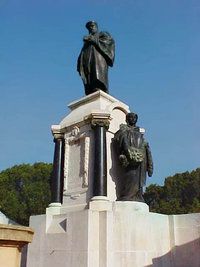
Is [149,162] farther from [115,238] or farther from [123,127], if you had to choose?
[115,238]

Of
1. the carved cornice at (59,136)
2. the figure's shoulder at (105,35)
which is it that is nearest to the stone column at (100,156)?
the carved cornice at (59,136)

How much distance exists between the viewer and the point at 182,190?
40281 mm

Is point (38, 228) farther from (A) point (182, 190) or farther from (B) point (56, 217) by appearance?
(A) point (182, 190)

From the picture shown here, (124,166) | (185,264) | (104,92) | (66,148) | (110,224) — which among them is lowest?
(185,264)

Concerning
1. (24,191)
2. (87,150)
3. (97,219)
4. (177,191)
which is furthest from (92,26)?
(177,191)

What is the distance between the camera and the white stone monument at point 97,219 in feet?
25.9

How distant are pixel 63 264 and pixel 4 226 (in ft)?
16.9

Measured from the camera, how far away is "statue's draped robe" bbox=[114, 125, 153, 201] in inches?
347

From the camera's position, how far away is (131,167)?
29.2 feet

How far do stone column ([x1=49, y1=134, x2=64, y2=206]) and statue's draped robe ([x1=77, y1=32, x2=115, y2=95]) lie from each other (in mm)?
1910

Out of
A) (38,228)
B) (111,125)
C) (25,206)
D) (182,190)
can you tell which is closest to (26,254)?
(38,228)

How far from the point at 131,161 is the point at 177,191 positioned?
3310 centimetres

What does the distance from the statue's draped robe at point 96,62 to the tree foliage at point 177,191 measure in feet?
94.0

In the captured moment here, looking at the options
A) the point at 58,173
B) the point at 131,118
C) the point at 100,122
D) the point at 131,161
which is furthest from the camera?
the point at 58,173
